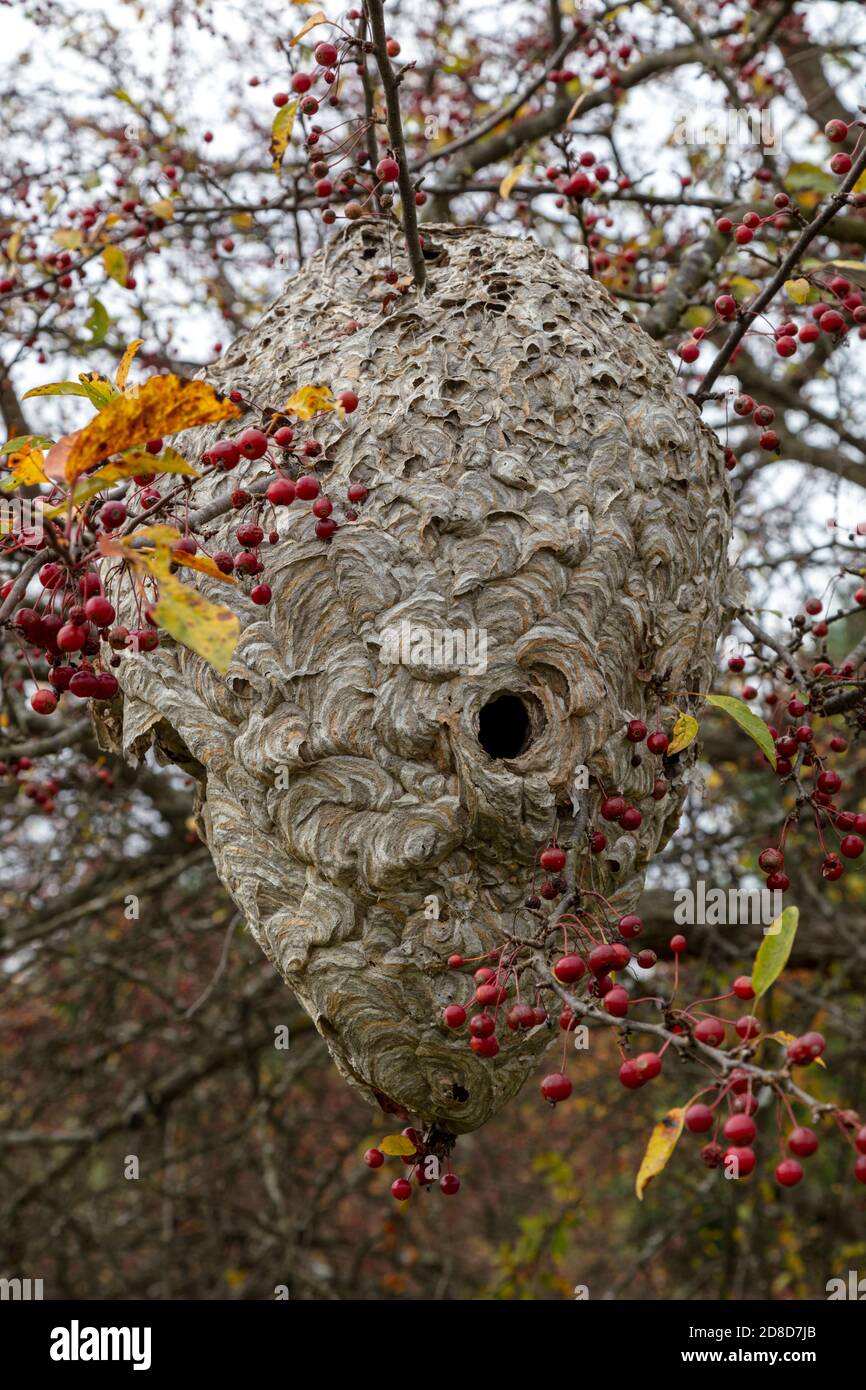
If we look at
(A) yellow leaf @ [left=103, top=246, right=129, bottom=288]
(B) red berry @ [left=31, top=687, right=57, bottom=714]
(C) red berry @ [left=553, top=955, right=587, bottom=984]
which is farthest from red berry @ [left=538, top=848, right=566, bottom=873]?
(A) yellow leaf @ [left=103, top=246, right=129, bottom=288]

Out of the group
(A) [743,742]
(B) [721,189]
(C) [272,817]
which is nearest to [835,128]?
(C) [272,817]

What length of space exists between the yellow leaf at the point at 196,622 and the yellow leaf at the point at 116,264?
2.29 m

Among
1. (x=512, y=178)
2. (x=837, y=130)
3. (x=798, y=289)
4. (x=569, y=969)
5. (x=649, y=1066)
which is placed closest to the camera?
(x=649, y=1066)

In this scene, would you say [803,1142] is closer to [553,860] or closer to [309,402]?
[553,860]

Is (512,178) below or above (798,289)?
above

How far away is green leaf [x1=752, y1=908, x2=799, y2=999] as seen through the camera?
1.70m

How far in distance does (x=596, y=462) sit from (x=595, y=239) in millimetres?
1448

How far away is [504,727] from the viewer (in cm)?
288

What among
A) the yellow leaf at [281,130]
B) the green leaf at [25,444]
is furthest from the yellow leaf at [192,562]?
the yellow leaf at [281,130]

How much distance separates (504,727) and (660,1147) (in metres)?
1.33

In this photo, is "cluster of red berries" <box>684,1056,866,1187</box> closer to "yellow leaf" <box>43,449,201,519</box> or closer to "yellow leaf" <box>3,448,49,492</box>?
"yellow leaf" <box>43,449,201,519</box>

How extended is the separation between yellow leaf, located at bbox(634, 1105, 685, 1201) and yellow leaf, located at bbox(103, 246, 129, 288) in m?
Answer: 2.98

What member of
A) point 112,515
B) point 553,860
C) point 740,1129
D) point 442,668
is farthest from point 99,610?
point 740,1129

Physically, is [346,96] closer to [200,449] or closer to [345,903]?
[200,449]
